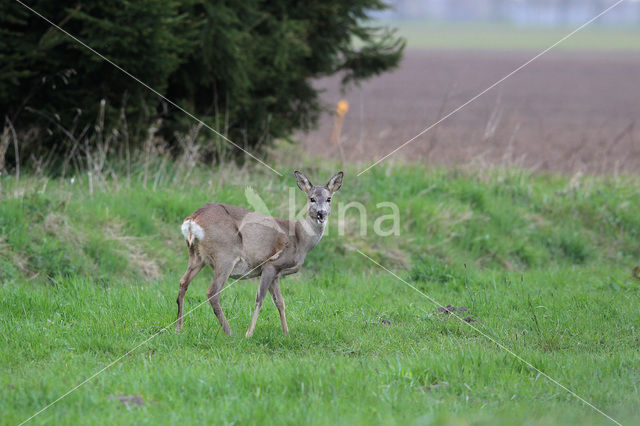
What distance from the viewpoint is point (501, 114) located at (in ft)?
61.5

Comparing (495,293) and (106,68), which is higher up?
(106,68)

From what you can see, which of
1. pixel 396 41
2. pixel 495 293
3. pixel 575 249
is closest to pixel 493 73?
pixel 396 41

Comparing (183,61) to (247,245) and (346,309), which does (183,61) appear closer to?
(247,245)

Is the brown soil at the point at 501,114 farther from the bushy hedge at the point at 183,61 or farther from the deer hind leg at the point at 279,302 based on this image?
→ the deer hind leg at the point at 279,302

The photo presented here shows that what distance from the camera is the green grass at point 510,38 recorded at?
265 ft

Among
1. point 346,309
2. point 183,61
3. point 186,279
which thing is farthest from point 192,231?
point 183,61

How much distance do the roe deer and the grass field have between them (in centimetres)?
35

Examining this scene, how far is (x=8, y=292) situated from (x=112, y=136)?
4.53 metres

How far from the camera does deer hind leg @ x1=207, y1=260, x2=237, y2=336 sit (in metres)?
6.70

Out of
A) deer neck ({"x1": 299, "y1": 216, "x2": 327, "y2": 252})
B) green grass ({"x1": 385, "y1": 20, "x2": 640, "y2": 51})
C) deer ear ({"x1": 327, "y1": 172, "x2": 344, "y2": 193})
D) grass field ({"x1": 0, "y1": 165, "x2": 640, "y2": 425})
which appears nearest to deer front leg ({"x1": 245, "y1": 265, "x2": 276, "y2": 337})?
grass field ({"x1": 0, "y1": 165, "x2": 640, "y2": 425})

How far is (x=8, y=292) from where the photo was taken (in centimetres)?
737

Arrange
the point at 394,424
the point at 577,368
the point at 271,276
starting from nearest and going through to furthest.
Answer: the point at 394,424 < the point at 577,368 < the point at 271,276

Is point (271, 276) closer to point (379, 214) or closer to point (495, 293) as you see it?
point (495, 293)

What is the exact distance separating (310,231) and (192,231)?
1.14 metres
